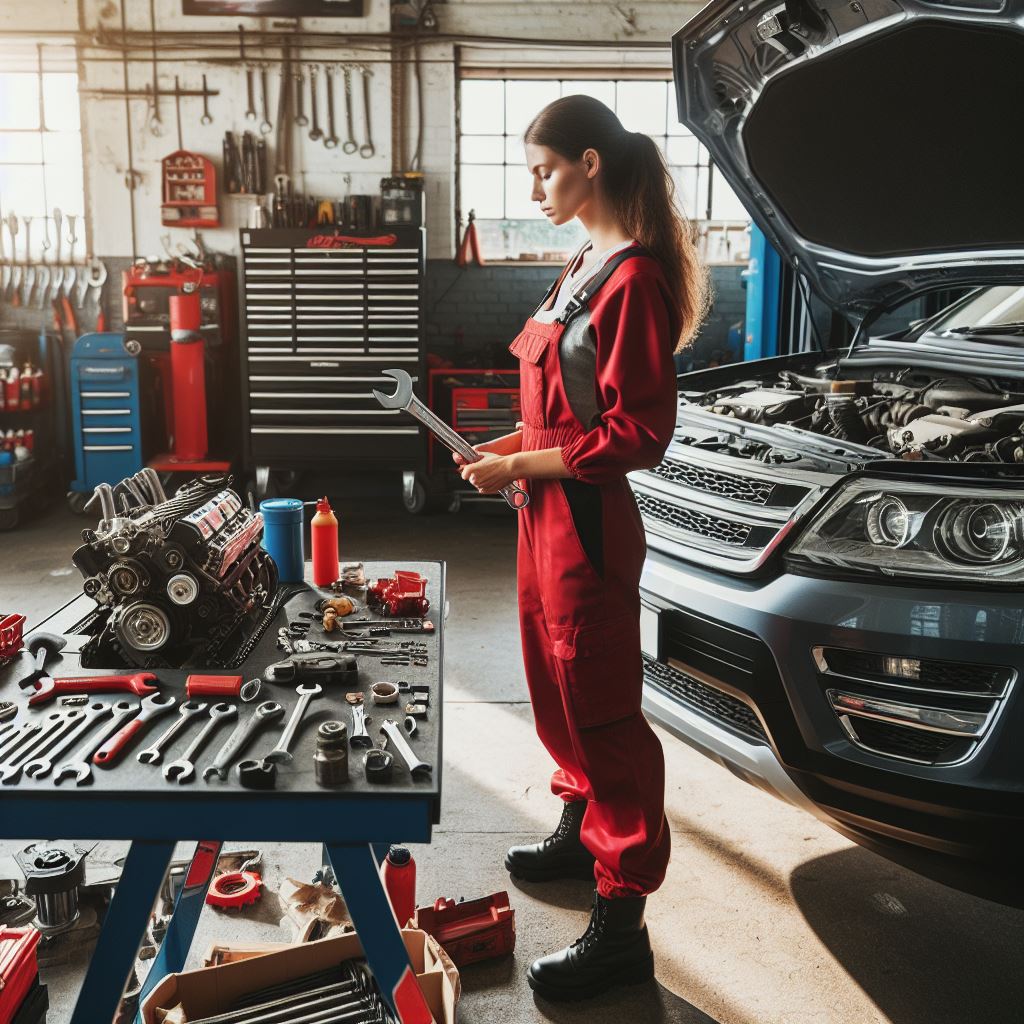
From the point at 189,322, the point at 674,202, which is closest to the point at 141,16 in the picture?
the point at 189,322

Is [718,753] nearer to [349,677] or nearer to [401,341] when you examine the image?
[349,677]

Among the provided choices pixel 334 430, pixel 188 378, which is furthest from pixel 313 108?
pixel 334 430

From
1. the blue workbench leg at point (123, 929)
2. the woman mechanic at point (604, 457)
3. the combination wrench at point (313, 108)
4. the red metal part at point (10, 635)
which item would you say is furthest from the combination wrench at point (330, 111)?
the blue workbench leg at point (123, 929)

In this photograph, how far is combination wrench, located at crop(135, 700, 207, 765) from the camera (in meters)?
1.21

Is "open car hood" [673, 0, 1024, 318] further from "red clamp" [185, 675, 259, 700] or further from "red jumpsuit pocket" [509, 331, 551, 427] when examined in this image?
"red clamp" [185, 675, 259, 700]

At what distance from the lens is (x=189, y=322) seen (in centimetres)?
537

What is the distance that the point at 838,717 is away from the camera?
1.56 meters

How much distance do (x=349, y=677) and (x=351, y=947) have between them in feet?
1.48

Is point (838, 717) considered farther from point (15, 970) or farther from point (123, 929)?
point (15, 970)

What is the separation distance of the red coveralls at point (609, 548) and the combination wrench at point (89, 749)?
67cm

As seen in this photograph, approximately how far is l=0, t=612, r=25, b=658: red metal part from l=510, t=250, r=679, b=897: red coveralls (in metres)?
0.83

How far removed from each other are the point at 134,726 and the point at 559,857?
3.51 feet

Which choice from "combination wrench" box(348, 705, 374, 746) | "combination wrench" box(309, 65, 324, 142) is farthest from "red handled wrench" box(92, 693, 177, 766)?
"combination wrench" box(309, 65, 324, 142)

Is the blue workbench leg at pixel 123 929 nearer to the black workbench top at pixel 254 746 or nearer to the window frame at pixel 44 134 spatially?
the black workbench top at pixel 254 746
